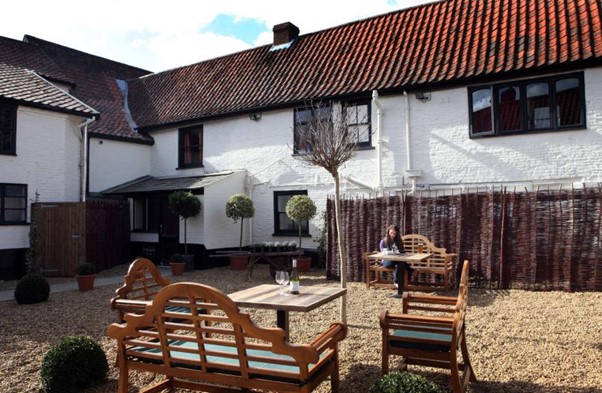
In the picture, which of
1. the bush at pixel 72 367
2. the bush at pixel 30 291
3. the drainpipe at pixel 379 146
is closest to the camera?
the bush at pixel 72 367

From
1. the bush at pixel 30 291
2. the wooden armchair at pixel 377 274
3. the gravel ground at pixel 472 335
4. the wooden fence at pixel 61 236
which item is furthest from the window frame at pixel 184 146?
the wooden armchair at pixel 377 274

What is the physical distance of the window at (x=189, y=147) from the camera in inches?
711

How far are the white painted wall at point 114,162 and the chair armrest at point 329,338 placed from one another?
1525cm

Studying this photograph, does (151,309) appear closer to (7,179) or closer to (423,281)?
(423,281)

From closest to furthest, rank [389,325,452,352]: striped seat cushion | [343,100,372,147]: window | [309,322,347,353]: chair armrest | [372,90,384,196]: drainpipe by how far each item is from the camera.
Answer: [309,322,347,353]: chair armrest → [389,325,452,352]: striped seat cushion → [372,90,384,196]: drainpipe → [343,100,372,147]: window

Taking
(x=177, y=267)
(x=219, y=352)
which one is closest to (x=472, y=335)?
(x=219, y=352)

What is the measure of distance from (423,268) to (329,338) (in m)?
6.84

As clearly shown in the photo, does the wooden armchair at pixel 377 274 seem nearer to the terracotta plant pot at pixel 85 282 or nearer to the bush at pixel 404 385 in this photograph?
the terracotta plant pot at pixel 85 282

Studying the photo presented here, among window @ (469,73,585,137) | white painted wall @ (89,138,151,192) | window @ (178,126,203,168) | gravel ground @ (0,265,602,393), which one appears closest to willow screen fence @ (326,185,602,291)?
gravel ground @ (0,265,602,393)

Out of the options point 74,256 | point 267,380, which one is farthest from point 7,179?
point 267,380

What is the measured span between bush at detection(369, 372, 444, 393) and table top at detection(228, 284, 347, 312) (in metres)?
1.09

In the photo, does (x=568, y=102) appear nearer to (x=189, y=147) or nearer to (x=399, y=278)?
(x=399, y=278)

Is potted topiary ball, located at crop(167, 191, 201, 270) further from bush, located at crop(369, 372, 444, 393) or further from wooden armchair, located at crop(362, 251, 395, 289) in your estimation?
bush, located at crop(369, 372, 444, 393)

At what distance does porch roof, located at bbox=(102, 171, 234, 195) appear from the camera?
15.5 meters
